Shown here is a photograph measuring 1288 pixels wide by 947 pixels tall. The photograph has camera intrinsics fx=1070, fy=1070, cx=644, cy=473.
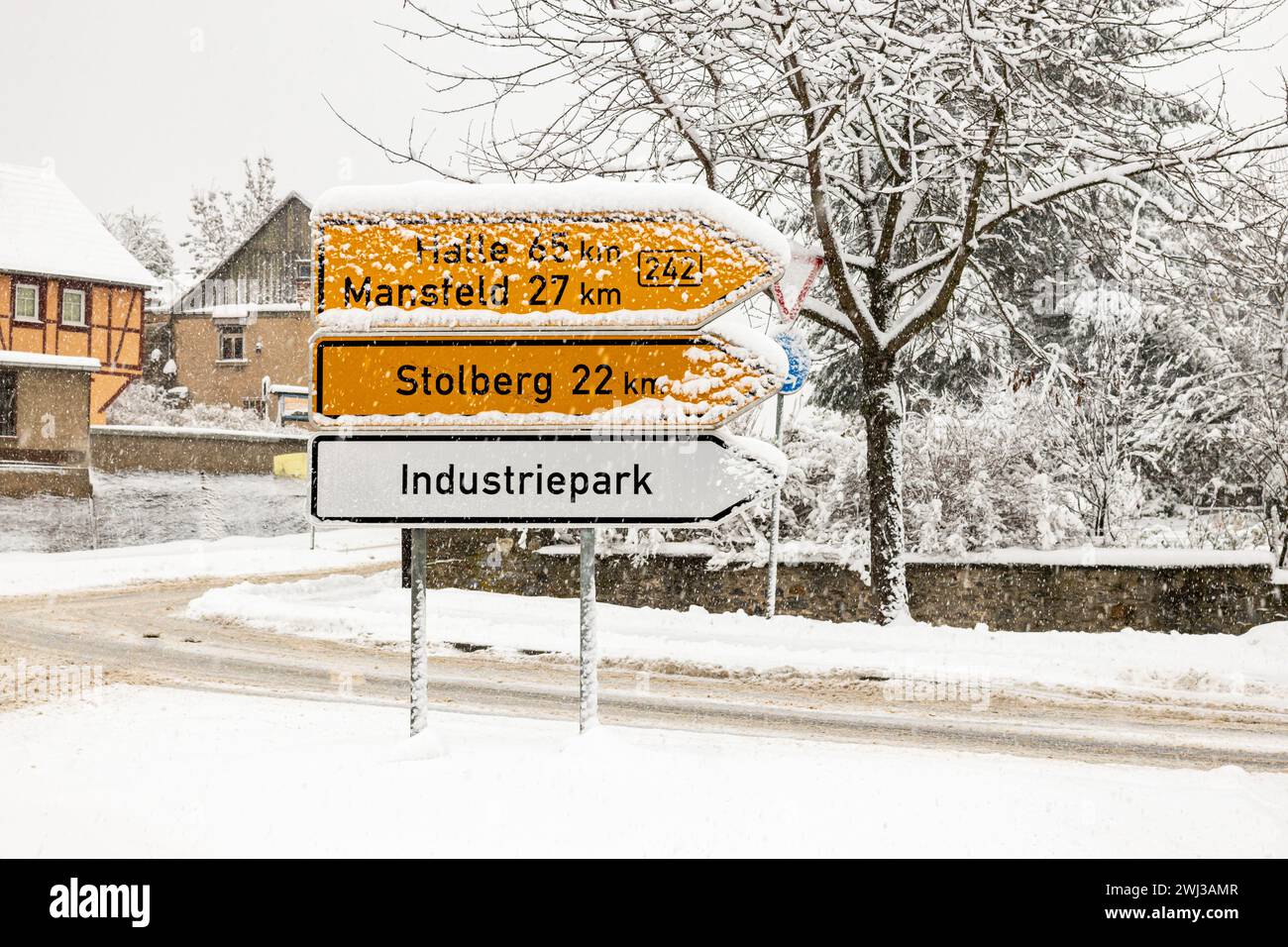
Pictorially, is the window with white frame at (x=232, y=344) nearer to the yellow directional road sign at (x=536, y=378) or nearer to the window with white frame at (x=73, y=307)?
the window with white frame at (x=73, y=307)

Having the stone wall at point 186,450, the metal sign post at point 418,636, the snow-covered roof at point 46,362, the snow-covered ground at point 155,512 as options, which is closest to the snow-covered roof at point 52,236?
the snow-covered roof at point 46,362

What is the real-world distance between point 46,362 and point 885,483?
→ 1071 inches

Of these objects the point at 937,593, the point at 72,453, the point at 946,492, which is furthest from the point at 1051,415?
the point at 72,453

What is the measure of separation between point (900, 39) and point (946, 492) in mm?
7556

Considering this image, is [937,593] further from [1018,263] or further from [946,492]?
[1018,263]

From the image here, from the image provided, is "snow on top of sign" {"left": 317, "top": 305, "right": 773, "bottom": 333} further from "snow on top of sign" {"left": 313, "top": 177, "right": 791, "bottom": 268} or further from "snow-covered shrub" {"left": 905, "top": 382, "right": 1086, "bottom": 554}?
"snow-covered shrub" {"left": 905, "top": 382, "right": 1086, "bottom": 554}

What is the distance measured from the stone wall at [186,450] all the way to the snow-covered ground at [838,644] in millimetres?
17885

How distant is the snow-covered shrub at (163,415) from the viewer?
38.9 m

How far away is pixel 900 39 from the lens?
822 cm

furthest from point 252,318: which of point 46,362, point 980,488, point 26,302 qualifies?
point 980,488

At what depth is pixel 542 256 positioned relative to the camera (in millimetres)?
4867

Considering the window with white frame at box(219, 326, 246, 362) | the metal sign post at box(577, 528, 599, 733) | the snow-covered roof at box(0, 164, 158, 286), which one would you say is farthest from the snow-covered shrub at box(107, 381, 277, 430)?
the metal sign post at box(577, 528, 599, 733)

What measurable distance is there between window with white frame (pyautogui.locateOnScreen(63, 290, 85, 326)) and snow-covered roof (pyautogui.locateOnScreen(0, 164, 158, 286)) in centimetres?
74

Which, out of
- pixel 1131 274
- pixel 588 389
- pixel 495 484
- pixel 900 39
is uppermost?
pixel 900 39
